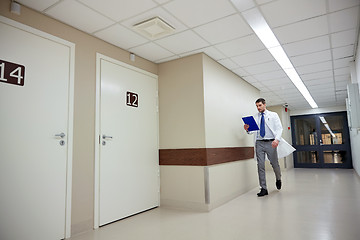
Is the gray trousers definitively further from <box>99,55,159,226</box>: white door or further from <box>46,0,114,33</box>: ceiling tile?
<box>46,0,114,33</box>: ceiling tile

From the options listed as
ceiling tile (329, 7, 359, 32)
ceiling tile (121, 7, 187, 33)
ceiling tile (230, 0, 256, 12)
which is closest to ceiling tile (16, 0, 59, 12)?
ceiling tile (121, 7, 187, 33)

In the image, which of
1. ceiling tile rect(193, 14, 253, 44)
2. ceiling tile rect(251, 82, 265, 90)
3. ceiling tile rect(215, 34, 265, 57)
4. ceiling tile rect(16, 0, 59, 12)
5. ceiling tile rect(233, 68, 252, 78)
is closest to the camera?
ceiling tile rect(16, 0, 59, 12)

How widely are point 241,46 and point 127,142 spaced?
2.43 meters

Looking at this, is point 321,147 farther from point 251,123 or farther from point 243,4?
point 243,4

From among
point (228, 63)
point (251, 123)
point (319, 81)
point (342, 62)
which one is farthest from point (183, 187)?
point (319, 81)

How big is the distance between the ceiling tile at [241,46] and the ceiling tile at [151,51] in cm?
91

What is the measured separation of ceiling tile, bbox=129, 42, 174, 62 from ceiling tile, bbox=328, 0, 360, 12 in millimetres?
2386

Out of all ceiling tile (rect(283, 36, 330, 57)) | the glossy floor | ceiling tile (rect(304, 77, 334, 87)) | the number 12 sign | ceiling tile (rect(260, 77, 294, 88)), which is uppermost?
ceiling tile (rect(283, 36, 330, 57))

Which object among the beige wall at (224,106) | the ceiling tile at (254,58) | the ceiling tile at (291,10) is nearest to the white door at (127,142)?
the beige wall at (224,106)

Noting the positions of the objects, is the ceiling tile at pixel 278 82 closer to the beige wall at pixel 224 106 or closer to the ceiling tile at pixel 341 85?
the beige wall at pixel 224 106

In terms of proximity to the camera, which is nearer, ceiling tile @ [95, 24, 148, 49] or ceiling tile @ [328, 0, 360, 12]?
ceiling tile @ [328, 0, 360, 12]

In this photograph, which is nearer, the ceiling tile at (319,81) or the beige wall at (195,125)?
the beige wall at (195,125)

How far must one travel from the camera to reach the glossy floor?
2.84 meters

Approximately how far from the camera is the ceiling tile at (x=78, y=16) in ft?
9.13
